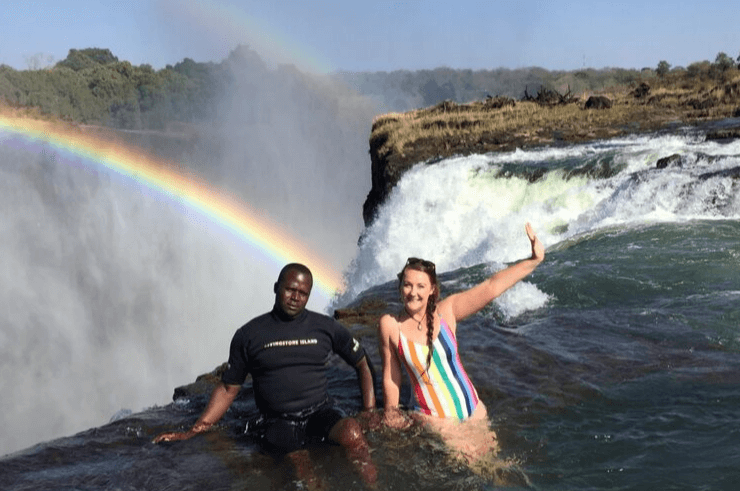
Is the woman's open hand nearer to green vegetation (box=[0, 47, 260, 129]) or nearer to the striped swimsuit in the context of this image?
the striped swimsuit

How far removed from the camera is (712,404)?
573cm

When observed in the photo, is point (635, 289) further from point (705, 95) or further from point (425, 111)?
point (425, 111)

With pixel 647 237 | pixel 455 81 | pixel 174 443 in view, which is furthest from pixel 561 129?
pixel 455 81

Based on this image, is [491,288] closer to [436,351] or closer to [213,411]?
[436,351]

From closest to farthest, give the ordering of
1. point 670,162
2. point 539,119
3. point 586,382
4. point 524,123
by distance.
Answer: point 586,382
point 670,162
point 524,123
point 539,119

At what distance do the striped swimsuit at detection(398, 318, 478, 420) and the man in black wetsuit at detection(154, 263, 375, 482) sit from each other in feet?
1.51

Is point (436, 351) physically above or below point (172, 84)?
below

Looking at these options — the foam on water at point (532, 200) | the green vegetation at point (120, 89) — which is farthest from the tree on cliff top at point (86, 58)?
the foam on water at point (532, 200)

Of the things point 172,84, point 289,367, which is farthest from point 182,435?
point 172,84

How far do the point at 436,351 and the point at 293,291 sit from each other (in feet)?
3.50

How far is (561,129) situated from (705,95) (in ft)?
25.8

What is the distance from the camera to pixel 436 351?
5.08 m

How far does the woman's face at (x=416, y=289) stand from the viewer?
5.01 meters

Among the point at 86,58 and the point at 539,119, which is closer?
the point at 539,119
